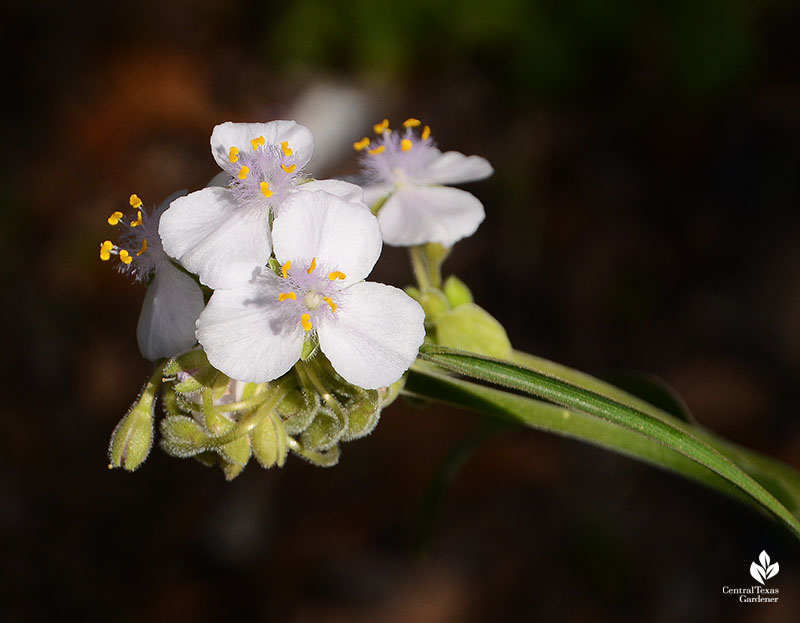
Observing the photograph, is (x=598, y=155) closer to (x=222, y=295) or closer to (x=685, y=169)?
(x=685, y=169)

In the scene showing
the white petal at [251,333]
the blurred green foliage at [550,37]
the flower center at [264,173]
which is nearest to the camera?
the white petal at [251,333]

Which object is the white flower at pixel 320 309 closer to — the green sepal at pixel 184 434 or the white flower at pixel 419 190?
the green sepal at pixel 184 434

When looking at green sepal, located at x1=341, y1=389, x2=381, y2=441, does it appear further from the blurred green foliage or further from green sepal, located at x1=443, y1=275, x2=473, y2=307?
the blurred green foliage

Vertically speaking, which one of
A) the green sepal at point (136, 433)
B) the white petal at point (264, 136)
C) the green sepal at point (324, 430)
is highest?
the white petal at point (264, 136)

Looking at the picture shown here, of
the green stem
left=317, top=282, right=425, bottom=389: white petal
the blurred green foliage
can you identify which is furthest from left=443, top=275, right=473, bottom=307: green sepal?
the blurred green foliage

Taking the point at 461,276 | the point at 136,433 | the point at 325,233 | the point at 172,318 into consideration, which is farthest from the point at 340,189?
the point at 461,276

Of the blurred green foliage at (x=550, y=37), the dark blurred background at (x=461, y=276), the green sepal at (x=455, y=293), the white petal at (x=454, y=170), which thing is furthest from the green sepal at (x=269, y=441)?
the blurred green foliage at (x=550, y=37)
